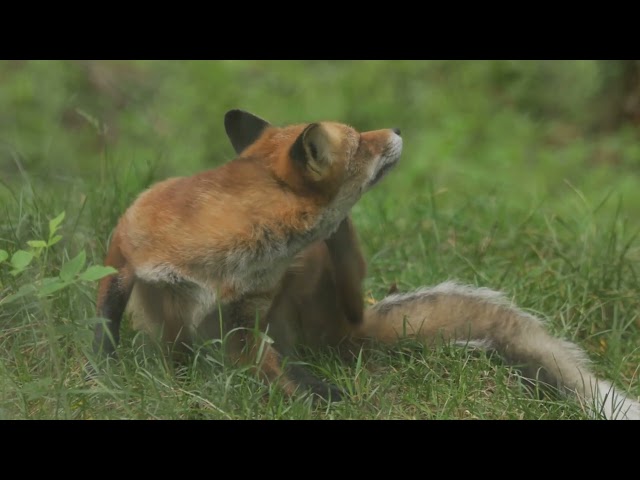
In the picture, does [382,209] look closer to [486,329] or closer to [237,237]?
[486,329]

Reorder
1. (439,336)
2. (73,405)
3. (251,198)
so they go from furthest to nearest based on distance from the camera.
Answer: (439,336) → (251,198) → (73,405)

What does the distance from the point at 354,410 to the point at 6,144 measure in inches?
132

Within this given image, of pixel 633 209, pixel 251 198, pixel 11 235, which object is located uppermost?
pixel 251 198

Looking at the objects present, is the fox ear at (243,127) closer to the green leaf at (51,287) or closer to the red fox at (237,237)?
the red fox at (237,237)

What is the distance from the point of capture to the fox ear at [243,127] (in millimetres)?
4840

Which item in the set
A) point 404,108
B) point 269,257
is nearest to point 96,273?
point 269,257

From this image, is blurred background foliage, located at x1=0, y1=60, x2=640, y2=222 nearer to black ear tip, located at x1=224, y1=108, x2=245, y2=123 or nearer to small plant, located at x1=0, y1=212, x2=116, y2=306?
black ear tip, located at x1=224, y1=108, x2=245, y2=123

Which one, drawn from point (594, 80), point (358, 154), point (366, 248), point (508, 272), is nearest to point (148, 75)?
point (594, 80)

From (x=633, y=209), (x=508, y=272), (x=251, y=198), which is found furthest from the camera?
(x=633, y=209)

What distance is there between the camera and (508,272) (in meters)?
6.16

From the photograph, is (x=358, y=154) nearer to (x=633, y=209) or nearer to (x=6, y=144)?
(x=6, y=144)

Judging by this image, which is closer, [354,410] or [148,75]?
[354,410]

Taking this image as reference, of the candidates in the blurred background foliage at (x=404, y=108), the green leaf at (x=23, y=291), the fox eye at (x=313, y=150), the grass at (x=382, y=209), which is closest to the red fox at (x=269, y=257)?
the fox eye at (x=313, y=150)

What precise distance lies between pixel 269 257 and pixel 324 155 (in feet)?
1.80
